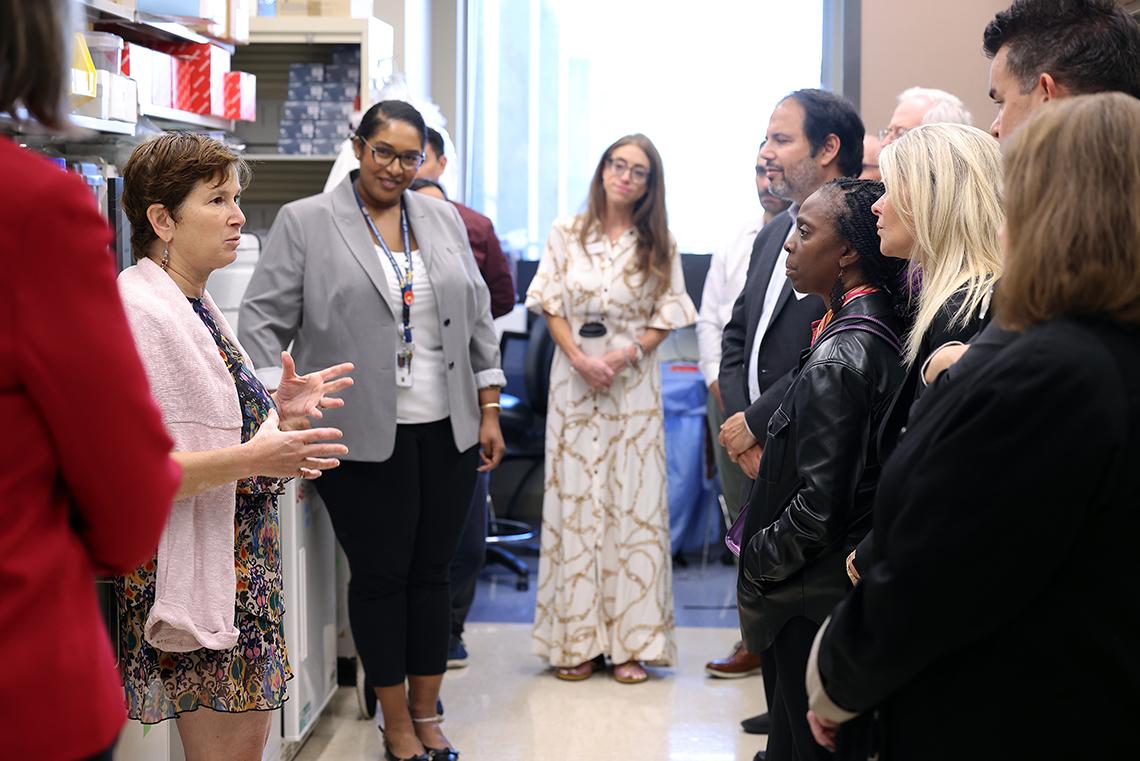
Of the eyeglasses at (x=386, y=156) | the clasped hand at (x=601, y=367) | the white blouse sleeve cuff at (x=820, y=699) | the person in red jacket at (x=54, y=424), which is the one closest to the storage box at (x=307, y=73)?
the eyeglasses at (x=386, y=156)

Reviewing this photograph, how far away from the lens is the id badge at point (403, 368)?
9.44 feet

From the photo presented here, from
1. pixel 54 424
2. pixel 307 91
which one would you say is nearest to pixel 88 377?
pixel 54 424

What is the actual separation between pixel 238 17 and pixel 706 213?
2.78 metres

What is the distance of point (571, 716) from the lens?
335 centimetres

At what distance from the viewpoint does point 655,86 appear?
557cm

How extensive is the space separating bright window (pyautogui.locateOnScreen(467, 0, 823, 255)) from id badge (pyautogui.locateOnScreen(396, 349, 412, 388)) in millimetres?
2770

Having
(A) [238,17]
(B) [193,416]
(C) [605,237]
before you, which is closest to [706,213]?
(C) [605,237]

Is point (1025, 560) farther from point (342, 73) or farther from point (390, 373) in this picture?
point (342, 73)

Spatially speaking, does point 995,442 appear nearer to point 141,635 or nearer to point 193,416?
point 193,416

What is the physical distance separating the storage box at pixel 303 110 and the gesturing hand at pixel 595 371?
1167 millimetres

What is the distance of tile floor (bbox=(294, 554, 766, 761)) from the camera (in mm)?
3107

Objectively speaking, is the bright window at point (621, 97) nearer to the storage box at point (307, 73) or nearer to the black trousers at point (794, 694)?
the storage box at point (307, 73)

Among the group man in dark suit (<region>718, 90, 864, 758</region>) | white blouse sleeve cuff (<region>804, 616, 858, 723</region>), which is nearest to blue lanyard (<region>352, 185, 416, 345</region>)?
man in dark suit (<region>718, 90, 864, 758</region>)

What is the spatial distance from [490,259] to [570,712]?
1406 millimetres
